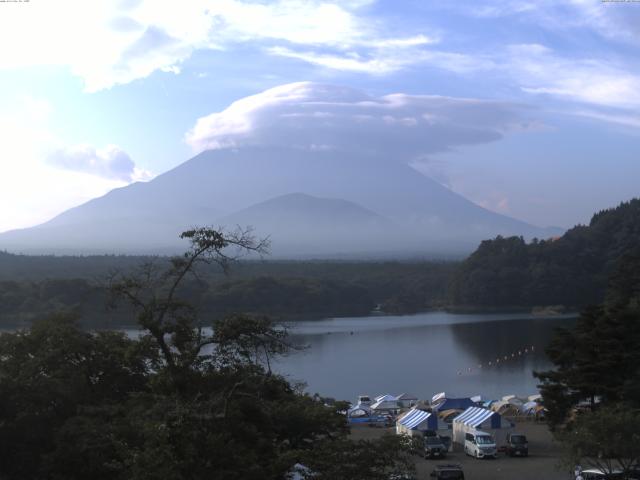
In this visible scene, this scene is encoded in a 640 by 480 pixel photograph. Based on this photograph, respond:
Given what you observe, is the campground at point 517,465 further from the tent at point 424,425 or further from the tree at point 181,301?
the tree at point 181,301

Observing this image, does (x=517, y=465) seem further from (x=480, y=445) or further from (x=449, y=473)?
(x=449, y=473)

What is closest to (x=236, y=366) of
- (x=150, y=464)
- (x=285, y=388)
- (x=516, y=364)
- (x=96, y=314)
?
(x=150, y=464)

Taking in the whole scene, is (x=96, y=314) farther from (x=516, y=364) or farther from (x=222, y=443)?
(x=222, y=443)

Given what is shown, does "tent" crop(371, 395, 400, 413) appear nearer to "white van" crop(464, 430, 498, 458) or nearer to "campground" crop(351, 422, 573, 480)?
"campground" crop(351, 422, 573, 480)

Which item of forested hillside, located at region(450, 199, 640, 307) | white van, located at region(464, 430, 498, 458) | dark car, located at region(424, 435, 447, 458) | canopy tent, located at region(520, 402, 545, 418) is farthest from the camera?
forested hillside, located at region(450, 199, 640, 307)

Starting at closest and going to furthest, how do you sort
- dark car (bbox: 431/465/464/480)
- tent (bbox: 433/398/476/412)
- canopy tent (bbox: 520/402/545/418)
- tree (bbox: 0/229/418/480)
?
tree (bbox: 0/229/418/480) < dark car (bbox: 431/465/464/480) < tent (bbox: 433/398/476/412) < canopy tent (bbox: 520/402/545/418)

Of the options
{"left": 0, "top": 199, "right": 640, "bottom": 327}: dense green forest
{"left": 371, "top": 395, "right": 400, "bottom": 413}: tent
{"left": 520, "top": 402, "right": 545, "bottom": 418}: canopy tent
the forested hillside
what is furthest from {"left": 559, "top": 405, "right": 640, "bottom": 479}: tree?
the forested hillside

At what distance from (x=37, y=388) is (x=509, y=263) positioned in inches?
1615

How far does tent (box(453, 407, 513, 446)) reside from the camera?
11.1 m

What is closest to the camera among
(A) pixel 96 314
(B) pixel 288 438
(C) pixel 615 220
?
(B) pixel 288 438

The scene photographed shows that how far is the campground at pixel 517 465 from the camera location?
29.3ft

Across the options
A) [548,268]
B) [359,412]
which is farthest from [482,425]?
[548,268]

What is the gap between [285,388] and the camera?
8.05 meters

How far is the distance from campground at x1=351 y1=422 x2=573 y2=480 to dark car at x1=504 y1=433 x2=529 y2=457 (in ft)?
0.26
